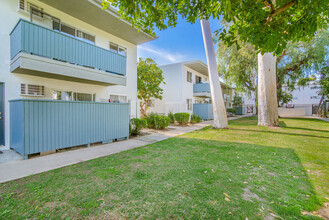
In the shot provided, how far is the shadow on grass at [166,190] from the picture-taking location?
217 cm

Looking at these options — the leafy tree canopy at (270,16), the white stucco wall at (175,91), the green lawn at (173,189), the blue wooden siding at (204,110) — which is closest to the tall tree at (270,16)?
the leafy tree canopy at (270,16)

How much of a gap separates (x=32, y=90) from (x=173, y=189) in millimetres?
6971

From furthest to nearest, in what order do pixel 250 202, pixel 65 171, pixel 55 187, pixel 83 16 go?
pixel 83 16, pixel 65 171, pixel 55 187, pixel 250 202

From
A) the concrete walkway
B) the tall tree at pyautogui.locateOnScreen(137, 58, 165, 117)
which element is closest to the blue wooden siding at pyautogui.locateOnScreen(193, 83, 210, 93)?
the tall tree at pyautogui.locateOnScreen(137, 58, 165, 117)

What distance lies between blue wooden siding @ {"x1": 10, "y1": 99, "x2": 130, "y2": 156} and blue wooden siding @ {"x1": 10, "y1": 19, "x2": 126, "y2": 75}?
197 cm

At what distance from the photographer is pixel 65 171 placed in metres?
3.54

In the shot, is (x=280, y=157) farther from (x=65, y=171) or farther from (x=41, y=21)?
(x=41, y=21)

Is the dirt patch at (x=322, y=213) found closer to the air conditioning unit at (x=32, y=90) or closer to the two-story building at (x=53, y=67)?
the two-story building at (x=53, y=67)

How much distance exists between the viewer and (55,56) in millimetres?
5715

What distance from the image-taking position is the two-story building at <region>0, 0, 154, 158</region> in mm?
4875

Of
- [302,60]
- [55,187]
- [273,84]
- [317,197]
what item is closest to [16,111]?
[55,187]

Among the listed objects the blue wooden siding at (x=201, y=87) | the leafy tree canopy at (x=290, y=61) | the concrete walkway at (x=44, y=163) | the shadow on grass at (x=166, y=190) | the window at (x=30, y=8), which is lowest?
the concrete walkway at (x=44, y=163)

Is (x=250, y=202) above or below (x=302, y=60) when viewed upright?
below

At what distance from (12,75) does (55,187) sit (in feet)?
18.0
